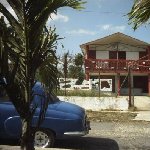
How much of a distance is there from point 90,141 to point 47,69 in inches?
234

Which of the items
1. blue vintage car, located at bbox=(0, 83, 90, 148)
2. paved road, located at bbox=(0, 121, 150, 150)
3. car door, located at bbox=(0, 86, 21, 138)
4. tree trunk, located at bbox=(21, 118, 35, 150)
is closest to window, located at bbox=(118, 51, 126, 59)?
paved road, located at bbox=(0, 121, 150, 150)

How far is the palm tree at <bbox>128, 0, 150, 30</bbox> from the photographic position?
5.59 meters

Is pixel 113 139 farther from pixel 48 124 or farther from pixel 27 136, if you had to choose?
pixel 27 136

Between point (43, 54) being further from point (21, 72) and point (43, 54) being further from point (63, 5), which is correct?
point (63, 5)

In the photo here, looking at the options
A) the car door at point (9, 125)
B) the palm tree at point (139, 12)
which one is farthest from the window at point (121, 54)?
the palm tree at point (139, 12)

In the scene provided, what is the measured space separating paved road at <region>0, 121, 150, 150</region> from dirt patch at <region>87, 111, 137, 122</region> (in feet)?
4.80

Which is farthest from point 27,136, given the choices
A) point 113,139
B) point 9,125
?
point 113,139

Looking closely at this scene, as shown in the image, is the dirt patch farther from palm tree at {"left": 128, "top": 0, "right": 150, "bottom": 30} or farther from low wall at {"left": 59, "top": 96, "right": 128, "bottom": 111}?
palm tree at {"left": 128, "top": 0, "right": 150, "bottom": 30}

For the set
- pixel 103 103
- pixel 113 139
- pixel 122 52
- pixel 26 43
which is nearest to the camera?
pixel 26 43

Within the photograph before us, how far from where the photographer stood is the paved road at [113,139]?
422 inches

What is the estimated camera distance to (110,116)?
1836cm

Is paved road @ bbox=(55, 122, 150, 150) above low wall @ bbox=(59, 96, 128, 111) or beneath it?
beneath

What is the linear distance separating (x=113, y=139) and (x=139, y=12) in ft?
22.8

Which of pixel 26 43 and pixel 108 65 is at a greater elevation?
pixel 108 65
